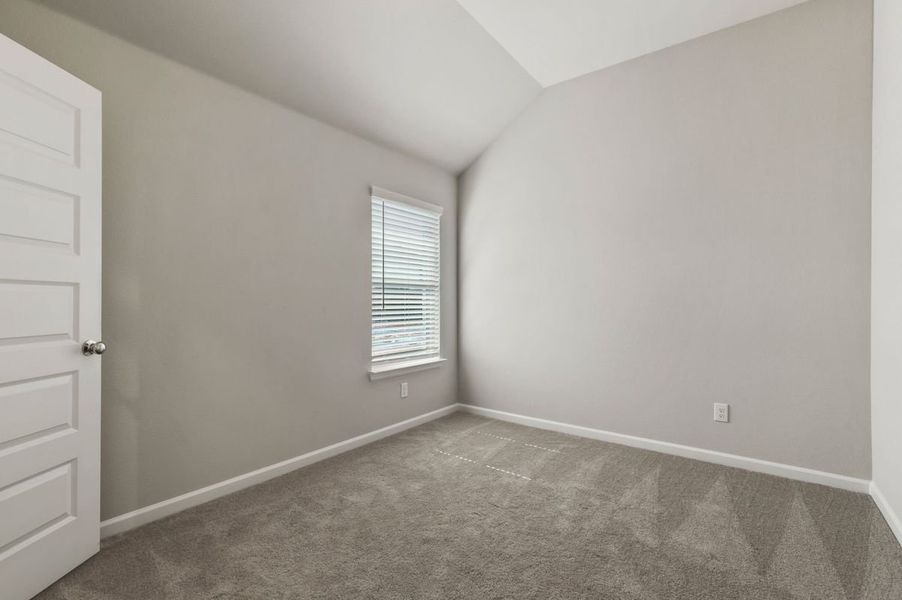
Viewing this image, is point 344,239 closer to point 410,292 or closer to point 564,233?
point 410,292

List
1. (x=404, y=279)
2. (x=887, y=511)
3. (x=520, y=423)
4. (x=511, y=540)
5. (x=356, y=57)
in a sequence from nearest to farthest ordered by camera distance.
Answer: (x=511, y=540)
(x=887, y=511)
(x=356, y=57)
(x=404, y=279)
(x=520, y=423)

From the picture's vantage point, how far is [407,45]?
291 centimetres

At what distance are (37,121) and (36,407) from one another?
43.2 inches

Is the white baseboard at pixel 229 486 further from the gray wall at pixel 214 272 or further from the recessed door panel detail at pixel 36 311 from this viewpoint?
the recessed door panel detail at pixel 36 311

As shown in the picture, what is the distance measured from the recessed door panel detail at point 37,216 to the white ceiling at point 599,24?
247cm

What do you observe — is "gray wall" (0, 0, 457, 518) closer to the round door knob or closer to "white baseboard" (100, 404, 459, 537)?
"white baseboard" (100, 404, 459, 537)

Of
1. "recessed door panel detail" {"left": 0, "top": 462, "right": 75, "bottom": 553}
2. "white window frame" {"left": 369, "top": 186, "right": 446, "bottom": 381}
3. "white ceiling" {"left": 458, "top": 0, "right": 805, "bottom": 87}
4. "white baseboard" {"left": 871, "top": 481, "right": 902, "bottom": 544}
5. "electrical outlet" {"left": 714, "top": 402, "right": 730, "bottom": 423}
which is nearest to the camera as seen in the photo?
"recessed door panel detail" {"left": 0, "top": 462, "right": 75, "bottom": 553}

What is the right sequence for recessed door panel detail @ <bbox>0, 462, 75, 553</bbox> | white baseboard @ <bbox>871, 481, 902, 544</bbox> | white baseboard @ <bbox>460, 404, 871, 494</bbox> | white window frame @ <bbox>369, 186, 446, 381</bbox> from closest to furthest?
recessed door panel detail @ <bbox>0, 462, 75, 553</bbox>, white baseboard @ <bbox>871, 481, 902, 544</bbox>, white baseboard @ <bbox>460, 404, 871, 494</bbox>, white window frame @ <bbox>369, 186, 446, 381</bbox>

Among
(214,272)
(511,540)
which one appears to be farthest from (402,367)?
(511,540)

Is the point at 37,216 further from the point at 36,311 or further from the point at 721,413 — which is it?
the point at 721,413

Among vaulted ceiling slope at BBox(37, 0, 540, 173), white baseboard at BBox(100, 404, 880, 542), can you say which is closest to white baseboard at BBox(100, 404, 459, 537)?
white baseboard at BBox(100, 404, 880, 542)

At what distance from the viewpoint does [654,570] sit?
1.85 metres

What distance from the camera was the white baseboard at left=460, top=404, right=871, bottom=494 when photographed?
8.62 ft

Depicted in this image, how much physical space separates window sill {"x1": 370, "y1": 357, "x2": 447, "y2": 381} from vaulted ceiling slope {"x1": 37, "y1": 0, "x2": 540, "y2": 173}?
71.7 inches
